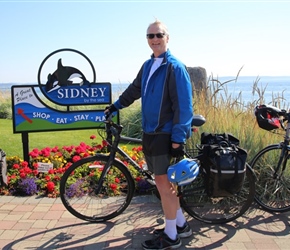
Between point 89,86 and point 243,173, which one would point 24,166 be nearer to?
point 89,86

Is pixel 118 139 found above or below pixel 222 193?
above

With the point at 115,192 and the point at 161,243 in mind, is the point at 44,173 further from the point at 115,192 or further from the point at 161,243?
→ the point at 161,243

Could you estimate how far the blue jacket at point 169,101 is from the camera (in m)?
2.95

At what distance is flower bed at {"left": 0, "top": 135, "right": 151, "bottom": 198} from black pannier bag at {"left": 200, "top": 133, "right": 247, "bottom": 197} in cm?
109

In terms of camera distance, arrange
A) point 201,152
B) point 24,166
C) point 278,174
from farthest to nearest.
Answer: point 24,166 → point 278,174 → point 201,152

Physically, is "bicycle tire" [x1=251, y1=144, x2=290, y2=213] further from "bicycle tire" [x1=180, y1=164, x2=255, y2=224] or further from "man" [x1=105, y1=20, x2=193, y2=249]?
"man" [x1=105, y1=20, x2=193, y2=249]

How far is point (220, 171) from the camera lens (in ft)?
10.9

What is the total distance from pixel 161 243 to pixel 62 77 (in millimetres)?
3333

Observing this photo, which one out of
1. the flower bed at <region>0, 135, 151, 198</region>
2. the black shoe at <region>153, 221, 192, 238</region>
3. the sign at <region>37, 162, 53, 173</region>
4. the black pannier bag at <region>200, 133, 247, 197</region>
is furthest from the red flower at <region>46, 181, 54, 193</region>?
the black pannier bag at <region>200, 133, 247, 197</region>

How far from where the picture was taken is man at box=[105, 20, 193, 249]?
117 inches

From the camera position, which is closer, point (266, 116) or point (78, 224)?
point (78, 224)

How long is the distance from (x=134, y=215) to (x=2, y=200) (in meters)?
1.64

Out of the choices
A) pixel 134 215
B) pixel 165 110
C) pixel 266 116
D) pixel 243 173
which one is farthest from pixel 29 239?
pixel 266 116

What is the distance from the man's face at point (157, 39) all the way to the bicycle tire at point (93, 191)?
129cm
